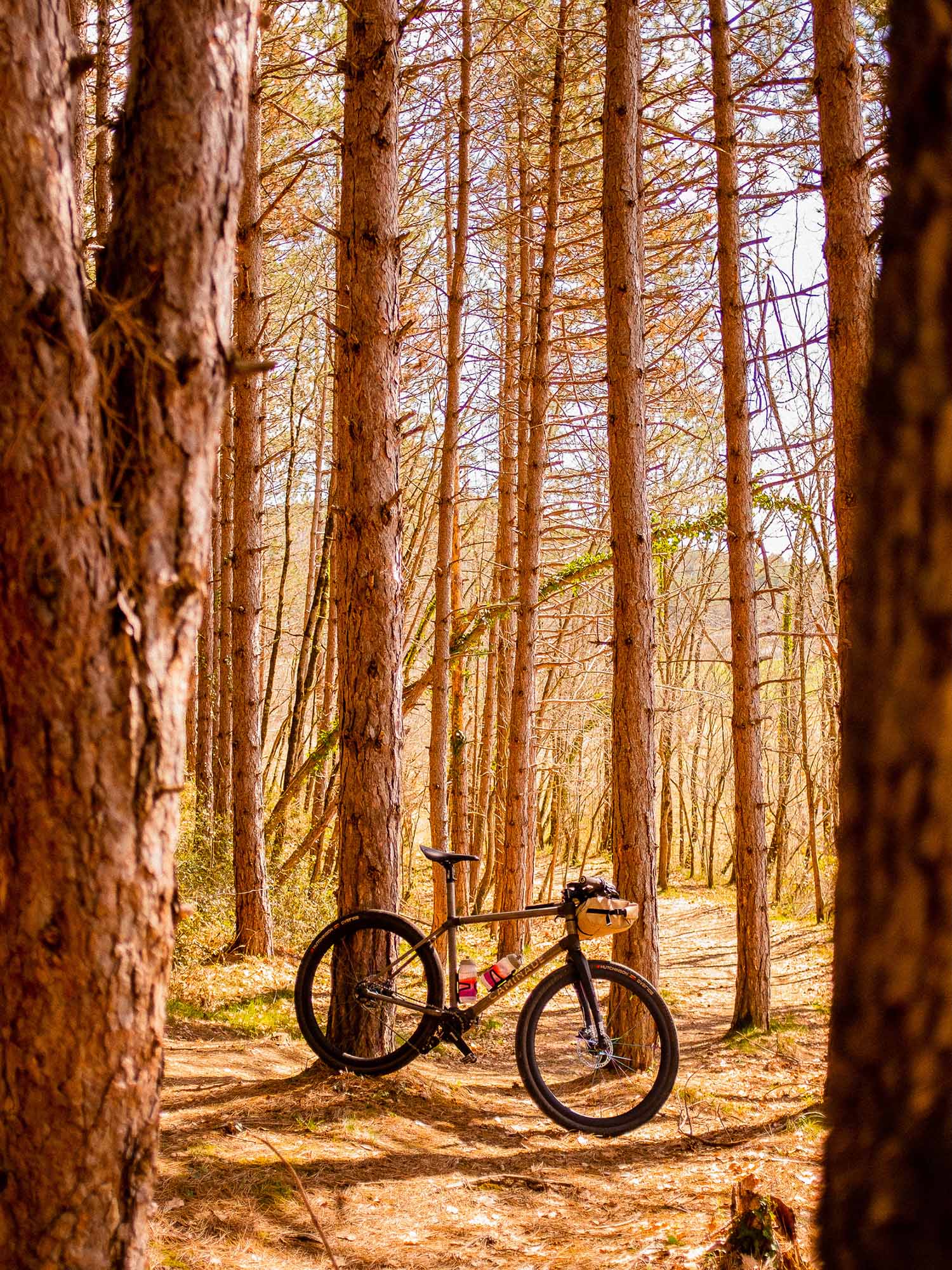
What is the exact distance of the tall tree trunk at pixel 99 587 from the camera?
5.65 ft

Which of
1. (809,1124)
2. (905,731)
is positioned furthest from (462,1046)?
(905,731)

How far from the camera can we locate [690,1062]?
671 centimetres

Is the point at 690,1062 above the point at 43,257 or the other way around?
the other way around

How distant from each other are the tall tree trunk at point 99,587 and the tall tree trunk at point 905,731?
1304 mm

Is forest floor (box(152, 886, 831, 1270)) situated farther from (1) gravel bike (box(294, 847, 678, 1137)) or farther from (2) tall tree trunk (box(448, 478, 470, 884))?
(2) tall tree trunk (box(448, 478, 470, 884))

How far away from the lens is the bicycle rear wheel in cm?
489

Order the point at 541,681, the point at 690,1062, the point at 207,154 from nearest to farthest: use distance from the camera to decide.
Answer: the point at 207,154 → the point at 690,1062 → the point at 541,681

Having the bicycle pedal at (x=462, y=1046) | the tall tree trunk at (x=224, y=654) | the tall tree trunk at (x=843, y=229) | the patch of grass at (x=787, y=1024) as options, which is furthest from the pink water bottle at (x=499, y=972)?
the tall tree trunk at (x=224, y=654)

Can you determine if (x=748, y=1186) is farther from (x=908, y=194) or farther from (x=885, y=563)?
(x=908, y=194)

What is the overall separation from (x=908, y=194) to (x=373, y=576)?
13.9 ft

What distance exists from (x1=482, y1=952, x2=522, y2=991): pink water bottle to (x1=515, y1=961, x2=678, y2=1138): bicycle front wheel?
0.19m

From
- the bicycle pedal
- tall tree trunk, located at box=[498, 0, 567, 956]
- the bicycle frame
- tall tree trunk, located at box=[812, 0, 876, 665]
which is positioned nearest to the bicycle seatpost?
the bicycle frame

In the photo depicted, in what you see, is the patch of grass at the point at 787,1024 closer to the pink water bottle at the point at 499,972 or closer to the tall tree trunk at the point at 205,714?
the pink water bottle at the point at 499,972

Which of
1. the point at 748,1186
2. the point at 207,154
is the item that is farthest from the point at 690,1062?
the point at 207,154
